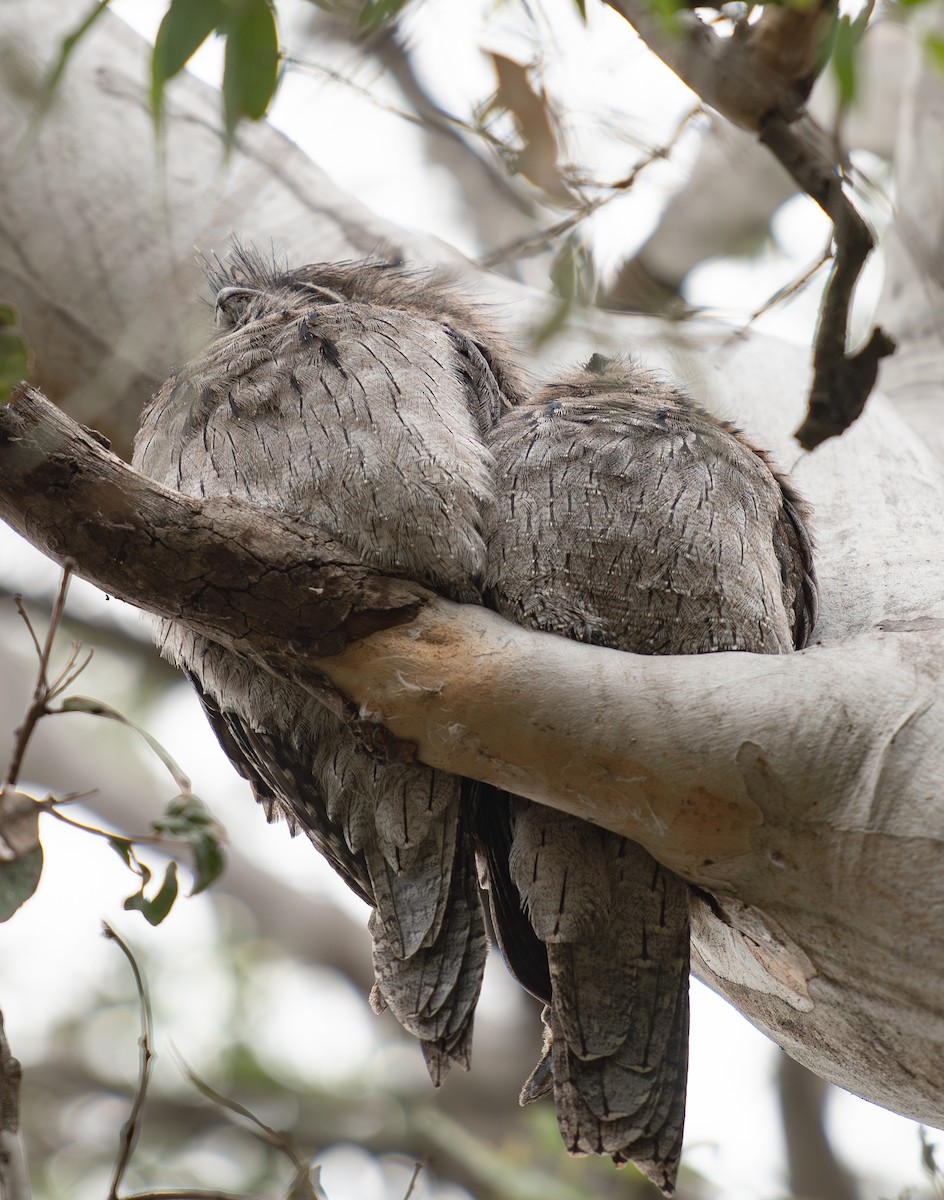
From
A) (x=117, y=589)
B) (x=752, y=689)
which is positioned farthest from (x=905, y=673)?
(x=117, y=589)

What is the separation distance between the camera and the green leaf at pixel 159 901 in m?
2.11

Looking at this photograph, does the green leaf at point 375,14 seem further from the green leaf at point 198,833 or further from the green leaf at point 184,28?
the green leaf at point 198,833

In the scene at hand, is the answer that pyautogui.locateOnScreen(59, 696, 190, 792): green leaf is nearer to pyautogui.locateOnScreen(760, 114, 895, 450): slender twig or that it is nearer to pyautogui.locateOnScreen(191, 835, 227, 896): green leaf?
pyautogui.locateOnScreen(191, 835, 227, 896): green leaf

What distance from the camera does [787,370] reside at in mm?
3791

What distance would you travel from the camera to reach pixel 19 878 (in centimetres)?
193

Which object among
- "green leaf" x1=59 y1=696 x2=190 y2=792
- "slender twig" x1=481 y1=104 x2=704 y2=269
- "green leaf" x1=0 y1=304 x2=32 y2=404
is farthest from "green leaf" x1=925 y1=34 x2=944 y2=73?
"green leaf" x1=59 y1=696 x2=190 y2=792

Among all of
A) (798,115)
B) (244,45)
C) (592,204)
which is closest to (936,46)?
(798,115)

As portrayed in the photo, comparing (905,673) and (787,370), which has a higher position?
(787,370)

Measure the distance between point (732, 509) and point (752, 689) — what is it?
384mm

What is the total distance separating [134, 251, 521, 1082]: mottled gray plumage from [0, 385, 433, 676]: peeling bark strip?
9 centimetres

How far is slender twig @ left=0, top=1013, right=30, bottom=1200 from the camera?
5.35ft

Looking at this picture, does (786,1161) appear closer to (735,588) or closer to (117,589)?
(735,588)

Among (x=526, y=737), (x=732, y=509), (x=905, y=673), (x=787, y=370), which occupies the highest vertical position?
(x=787, y=370)

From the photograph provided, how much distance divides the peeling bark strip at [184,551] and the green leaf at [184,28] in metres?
0.77
